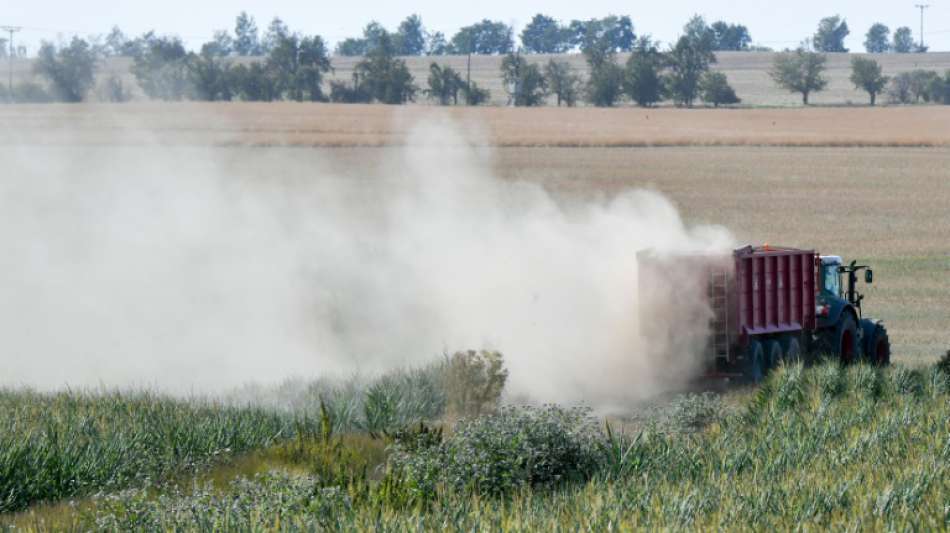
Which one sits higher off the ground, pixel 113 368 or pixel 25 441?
pixel 25 441

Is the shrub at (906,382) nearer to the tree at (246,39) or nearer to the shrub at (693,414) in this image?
the shrub at (693,414)

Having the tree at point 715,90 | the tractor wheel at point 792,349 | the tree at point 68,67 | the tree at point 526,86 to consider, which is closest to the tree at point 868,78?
the tree at point 715,90

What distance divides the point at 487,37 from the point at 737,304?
535ft

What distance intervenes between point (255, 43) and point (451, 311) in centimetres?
12138

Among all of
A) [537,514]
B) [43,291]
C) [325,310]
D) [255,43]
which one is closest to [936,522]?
[537,514]

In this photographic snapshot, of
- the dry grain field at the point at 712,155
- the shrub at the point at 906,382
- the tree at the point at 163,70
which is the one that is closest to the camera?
the shrub at the point at 906,382

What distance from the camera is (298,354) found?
27281mm

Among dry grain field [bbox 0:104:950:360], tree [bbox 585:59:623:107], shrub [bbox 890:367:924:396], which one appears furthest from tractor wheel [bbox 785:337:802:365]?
tree [bbox 585:59:623:107]

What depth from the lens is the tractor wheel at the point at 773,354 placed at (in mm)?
24047

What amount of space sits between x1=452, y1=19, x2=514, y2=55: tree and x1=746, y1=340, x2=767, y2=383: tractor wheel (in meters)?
160

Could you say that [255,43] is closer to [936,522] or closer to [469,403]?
[469,403]

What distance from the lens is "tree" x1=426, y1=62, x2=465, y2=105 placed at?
274ft

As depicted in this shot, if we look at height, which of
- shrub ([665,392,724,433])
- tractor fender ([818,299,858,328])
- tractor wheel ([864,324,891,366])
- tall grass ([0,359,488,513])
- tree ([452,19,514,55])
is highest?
tree ([452,19,514,55])

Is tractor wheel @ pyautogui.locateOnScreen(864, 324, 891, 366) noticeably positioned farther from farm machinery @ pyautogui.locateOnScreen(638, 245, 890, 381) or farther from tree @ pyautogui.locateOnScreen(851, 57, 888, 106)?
tree @ pyautogui.locateOnScreen(851, 57, 888, 106)
